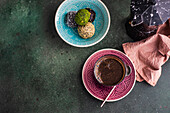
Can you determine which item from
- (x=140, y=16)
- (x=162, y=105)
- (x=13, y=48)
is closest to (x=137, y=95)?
(x=162, y=105)

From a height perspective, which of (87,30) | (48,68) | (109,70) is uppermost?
(87,30)

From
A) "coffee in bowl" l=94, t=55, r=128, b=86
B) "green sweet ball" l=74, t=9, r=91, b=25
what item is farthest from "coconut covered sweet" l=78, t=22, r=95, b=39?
"coffee in bowl" l=94, t=55, r=128, b=86

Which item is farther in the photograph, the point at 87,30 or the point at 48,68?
the point at 48,68

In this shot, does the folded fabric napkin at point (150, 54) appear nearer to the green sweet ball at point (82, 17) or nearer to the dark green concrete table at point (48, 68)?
the dark green concrete table at point (48, 68)

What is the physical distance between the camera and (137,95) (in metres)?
1.05

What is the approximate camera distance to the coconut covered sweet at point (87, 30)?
950 mm

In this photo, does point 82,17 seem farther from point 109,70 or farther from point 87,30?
point 109,70

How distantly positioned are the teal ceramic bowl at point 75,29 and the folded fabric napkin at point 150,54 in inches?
7.6

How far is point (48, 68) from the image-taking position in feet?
3.53

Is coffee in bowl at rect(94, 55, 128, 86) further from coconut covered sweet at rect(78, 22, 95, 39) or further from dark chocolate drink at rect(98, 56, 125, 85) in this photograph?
coconut covered sweet at rect(78, 22, 95, 39)

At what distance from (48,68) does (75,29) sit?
12.6 inches

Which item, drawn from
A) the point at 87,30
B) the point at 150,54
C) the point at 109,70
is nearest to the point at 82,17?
the point at 87,30

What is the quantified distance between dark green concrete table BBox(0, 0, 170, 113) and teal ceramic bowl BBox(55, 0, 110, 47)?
3.2 inches

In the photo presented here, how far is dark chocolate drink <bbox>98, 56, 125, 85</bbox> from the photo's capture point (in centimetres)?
93
